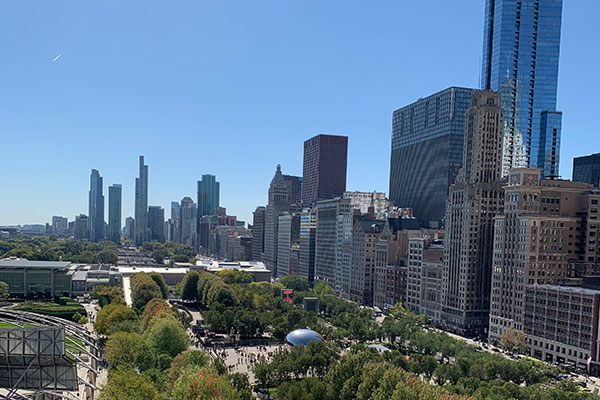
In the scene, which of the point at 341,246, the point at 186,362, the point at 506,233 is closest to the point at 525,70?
the point at 341,246

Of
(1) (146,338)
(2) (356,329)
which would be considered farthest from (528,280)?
(1) (146,338)

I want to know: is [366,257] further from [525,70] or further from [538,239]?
[525,70]

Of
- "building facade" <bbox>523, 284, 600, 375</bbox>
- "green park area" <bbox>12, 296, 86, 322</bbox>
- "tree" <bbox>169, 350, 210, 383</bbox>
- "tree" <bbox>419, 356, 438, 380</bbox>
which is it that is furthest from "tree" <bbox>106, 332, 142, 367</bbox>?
"building facade" <bbox>523, 284, 600, 375</bbox>

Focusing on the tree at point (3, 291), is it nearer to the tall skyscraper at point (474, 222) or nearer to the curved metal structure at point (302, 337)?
the curved metal structure at point (302, 337)

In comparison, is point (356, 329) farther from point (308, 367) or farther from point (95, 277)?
point (95, 277)

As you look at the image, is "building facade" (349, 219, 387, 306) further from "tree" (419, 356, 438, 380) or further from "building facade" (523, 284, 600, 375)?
"tree" (419, 356, 438, 380)

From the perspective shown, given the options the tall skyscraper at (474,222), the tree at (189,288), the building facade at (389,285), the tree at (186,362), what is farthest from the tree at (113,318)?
the building facade at (389,285)
